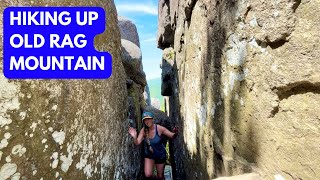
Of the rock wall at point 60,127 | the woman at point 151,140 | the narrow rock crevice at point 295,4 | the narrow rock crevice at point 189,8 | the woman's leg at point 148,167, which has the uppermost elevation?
the narrow rock crevice at point 189,8

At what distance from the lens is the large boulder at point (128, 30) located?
658 inches

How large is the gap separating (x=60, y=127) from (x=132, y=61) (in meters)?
5.58

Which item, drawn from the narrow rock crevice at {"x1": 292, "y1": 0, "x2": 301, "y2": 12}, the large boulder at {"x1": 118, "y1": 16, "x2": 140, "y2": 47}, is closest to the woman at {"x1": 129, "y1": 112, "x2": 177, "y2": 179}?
the narrow rock crevice at {"x1": 292, "y1": 0, "x2": 301, "y2": 12}

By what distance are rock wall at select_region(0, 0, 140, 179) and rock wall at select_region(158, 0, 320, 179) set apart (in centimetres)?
155

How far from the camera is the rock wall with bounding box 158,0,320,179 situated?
72.2 inches

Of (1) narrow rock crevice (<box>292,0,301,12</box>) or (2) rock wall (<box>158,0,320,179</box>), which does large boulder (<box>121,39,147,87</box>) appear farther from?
(1) narrow rock crevice (<box>292,0,301,12</box>)

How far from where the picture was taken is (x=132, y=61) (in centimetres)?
877

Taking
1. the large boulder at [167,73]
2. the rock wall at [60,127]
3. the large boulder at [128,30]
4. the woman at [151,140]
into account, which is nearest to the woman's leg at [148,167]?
the woman at [151,140]

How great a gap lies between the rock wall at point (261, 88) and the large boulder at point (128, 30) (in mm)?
12716

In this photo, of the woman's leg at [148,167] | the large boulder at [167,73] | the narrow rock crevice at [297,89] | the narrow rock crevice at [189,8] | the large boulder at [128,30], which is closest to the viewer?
the narrow rock crevice at [297,89]

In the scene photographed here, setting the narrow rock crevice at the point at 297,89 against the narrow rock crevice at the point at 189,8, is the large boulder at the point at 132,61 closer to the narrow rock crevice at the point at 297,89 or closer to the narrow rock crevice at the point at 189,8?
the narrow rock crevice at the point at 189,8

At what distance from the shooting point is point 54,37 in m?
3.48

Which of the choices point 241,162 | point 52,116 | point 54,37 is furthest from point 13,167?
point 241,162

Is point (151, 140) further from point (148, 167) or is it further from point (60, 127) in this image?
point (60, 127)
